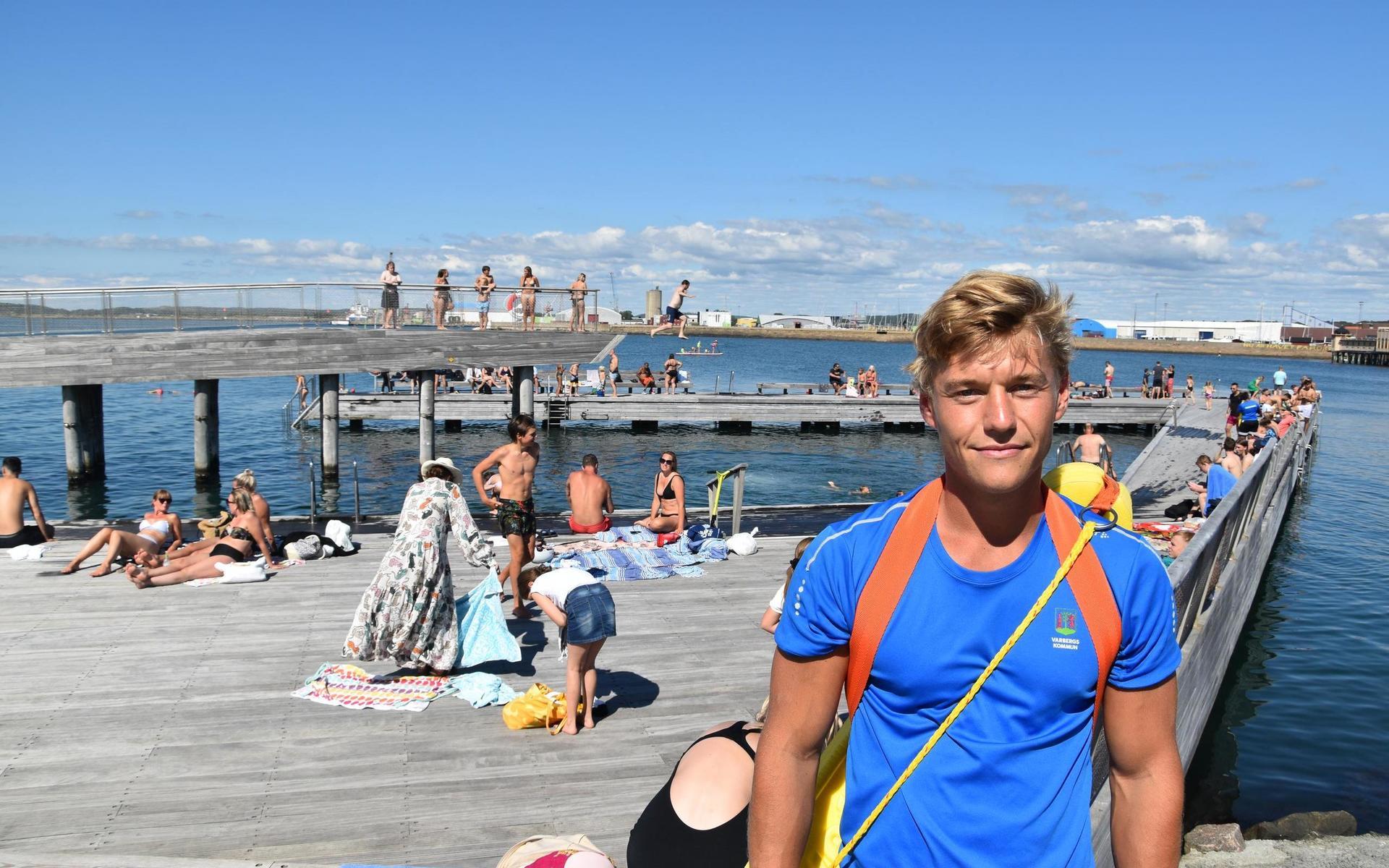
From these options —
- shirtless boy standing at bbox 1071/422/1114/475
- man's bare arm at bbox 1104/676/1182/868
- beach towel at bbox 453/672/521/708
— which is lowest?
beach towel at bbox 453/672/521/708

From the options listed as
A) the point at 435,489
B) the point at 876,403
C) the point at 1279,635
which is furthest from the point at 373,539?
the point at 876,403

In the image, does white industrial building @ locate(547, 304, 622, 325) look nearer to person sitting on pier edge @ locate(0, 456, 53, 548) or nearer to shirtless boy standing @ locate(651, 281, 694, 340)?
shirtless boy standing @ locate(651, 281, 694, 340)

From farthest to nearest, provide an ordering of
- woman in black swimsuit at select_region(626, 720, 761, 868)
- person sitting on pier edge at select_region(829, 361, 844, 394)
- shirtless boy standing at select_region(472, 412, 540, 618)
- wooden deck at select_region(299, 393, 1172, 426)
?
person sitting on pier edge at select_region(829, 361, 844, 394)
wooden deck at select_region(299, 393, 1172, 426)
shirtless boy standing at select_region(472, 412, 540, 618)
woman in black swimsuit at select_region(626, 720, 761, 868)

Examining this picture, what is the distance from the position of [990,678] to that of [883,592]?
27cm

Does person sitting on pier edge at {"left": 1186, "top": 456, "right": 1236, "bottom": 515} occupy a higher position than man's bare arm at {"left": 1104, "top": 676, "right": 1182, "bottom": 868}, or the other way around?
man's bare arm at {"left": 1104, "top": 676, "right": 1182, "bottom": 868}

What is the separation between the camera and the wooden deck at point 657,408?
1395 inches

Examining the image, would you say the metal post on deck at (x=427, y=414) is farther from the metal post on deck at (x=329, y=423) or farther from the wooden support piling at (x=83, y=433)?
the wooden support piling at (x=83, y=433)

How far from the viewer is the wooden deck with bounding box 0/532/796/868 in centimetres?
493

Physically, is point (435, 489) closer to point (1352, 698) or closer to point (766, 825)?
point (766, 825)

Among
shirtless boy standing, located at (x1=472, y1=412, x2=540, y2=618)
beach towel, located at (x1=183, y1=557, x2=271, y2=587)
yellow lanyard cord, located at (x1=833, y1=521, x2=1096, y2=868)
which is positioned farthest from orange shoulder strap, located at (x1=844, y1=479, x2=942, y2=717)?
beach towel, located at (x1=183, y1=557, x2=271, y2=587)

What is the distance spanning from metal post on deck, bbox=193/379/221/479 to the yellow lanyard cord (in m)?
25.8

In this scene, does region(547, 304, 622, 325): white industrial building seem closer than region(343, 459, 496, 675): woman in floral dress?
No

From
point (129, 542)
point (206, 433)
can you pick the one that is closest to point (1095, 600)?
point (129, 542)

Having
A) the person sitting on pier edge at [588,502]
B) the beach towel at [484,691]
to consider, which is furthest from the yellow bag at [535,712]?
the person sitting on pier edge at [588,502]
